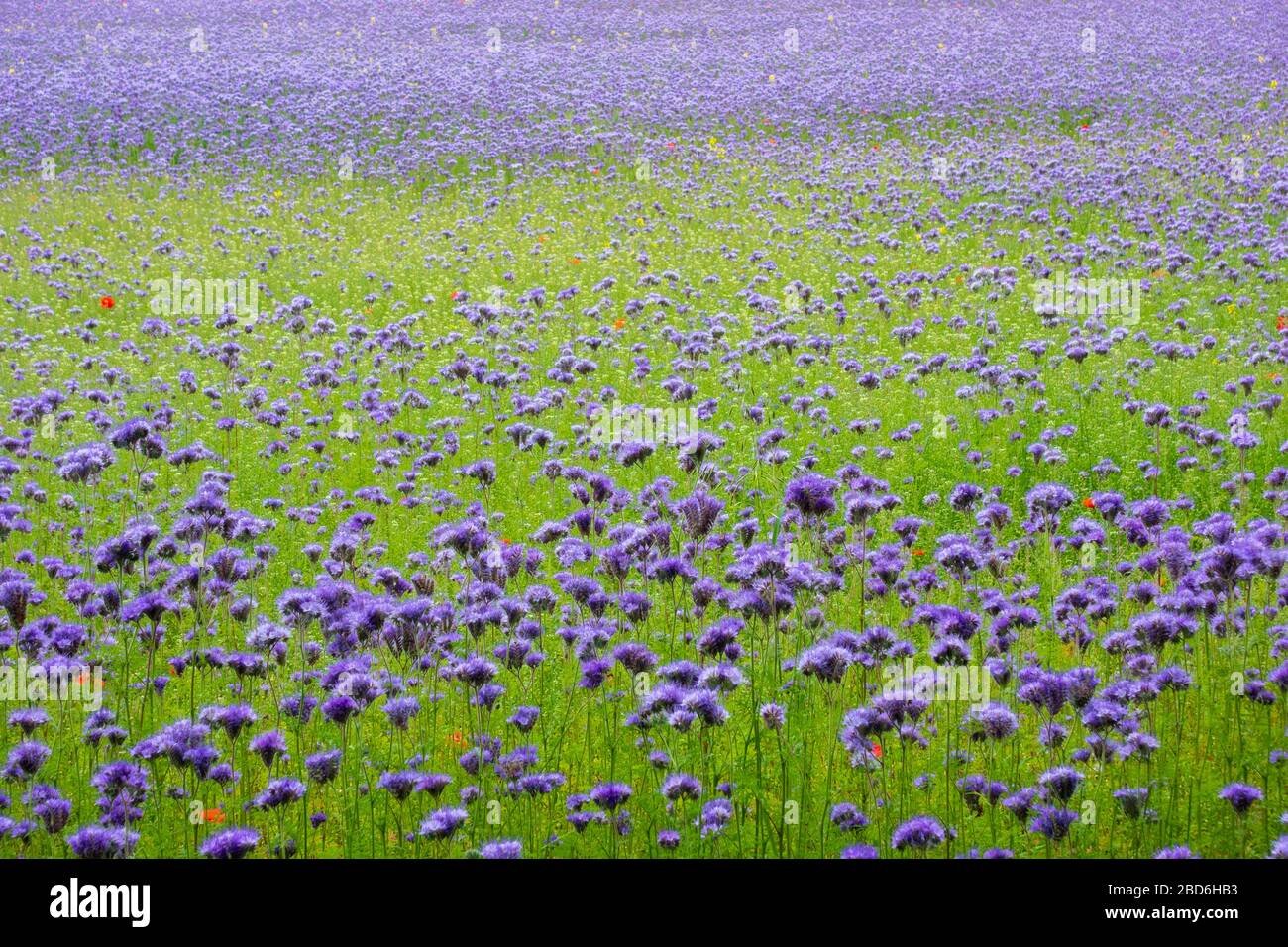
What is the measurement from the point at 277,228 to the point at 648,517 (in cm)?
1582

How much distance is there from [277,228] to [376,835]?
56.9 ft

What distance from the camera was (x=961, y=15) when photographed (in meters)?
40.6

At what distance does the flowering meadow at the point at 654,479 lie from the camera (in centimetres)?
522

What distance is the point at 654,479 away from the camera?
9891 millimetres

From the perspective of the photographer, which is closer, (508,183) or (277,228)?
(277,228)

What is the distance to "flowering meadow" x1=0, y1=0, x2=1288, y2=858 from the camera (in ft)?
17.1

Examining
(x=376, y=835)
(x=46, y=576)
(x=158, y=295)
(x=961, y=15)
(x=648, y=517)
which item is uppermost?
(x=961, y=15)

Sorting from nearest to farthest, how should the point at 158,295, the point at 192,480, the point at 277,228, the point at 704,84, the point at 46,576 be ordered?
1. the point at 46,576
2. the point at 192,480
3. the point at 158,295
4. the point at 277,228
5. the point at 704,84

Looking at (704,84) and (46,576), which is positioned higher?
(704,84)

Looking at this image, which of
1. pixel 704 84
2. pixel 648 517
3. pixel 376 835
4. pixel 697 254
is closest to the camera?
pixel 376 835
